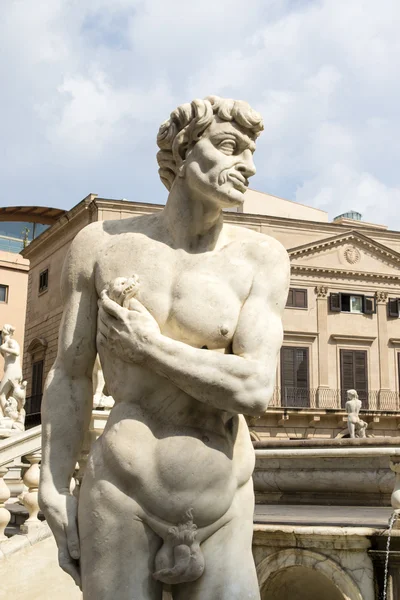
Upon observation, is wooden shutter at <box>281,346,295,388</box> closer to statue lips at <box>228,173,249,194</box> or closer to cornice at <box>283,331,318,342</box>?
cornice at <box>283,331,318,342</box>

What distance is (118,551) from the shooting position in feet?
6.92

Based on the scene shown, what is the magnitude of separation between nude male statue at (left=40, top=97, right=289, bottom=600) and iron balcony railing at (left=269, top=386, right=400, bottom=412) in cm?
3057

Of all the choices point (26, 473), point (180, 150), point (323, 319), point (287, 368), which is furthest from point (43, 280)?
point (180, 150)

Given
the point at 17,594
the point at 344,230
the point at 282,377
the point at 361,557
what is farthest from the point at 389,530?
the point at 344,230

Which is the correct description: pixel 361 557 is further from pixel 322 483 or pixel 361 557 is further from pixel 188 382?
pixel 322 483

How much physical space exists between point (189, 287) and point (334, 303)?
112 feet

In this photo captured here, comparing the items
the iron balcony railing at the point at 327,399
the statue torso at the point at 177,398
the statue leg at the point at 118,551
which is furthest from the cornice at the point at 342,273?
the statue leg at the point at 118,551

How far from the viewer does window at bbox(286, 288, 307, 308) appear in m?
35.3

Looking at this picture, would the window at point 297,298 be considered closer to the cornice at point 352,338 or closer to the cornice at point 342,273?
the cornice at point 342,273

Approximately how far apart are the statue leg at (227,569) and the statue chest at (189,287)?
50cm

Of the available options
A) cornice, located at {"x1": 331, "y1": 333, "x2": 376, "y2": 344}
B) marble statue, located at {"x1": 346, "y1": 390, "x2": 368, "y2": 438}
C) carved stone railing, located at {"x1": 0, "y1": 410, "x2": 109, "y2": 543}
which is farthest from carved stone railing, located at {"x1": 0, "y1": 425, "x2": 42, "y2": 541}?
cornice, located at {"x1": 331, "y1": 333, "x2": 376, "y2": 344}

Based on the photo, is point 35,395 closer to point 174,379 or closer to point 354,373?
point 354,373

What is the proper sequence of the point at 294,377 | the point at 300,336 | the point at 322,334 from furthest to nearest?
the point at 322,334 → the point at 300,336 → the point at 294,377

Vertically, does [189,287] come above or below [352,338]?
below
